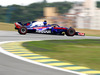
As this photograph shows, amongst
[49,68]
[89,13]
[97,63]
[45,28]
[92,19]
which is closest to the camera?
[49,68]

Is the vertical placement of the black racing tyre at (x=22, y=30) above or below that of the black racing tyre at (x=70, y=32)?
above

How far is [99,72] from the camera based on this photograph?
6.37 m

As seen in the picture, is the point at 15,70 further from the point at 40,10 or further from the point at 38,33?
the point at 40,10

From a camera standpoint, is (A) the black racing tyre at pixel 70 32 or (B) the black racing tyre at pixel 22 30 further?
(A) the black racing tyre at pixel 70 32

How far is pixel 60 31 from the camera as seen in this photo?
19125mm

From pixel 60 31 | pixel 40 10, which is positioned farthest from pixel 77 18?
pixel 40 10

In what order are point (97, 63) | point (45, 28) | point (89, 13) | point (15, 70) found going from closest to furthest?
point (15, 70) → point (97, 63) → point (45, 28) → point (89, 13)

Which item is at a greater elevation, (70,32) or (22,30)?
→ (22,30)

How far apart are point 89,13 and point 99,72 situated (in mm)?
46842

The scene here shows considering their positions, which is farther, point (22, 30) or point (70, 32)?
point (70, 32)

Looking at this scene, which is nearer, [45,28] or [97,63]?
[97,63]

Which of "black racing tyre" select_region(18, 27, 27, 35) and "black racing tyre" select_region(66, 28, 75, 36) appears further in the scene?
"black racing tyre" select_region(66, 28, 75, 36)

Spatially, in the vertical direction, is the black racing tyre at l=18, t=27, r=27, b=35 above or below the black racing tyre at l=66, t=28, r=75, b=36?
above

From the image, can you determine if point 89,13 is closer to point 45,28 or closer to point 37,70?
point 45,28
